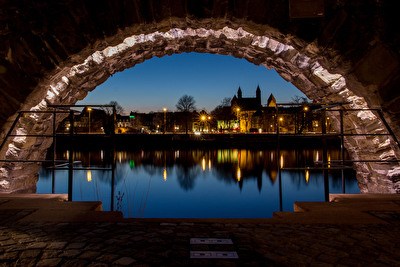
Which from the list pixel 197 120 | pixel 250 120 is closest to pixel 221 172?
pixel 250 120

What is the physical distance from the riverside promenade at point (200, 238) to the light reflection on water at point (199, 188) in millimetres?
6797

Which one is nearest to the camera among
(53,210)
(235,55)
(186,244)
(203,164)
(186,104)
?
(186,244)

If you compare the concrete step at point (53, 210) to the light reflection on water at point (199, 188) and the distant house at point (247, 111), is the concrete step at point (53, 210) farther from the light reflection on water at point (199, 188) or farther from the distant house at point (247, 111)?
the distant house at point (247, 111)

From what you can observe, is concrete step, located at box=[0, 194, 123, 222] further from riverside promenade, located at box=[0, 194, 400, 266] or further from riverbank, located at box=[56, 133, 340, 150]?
riverbank, located at box=[56, 133, 340, 150]

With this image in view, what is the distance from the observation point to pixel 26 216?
11.8 feet

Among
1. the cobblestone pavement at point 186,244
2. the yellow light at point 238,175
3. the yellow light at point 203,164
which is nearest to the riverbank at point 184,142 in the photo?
the yellow light at point 203,164

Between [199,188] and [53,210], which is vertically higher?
[53,210]

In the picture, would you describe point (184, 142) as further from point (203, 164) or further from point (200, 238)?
point (200, 238)

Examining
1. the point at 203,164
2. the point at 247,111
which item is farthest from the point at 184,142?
the point at 247,111

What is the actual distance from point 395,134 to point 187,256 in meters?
4.36

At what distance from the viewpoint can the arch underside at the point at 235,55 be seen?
5875 mm

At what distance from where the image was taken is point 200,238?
9.59 feet

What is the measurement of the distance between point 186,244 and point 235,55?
5370 mm

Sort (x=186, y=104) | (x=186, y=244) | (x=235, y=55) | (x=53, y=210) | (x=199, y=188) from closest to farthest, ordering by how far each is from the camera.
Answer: (x=186, y=244) < (x=53, y=210) < (x=235, y=55) < (x=199, y=188) < (x=186, y=104)
